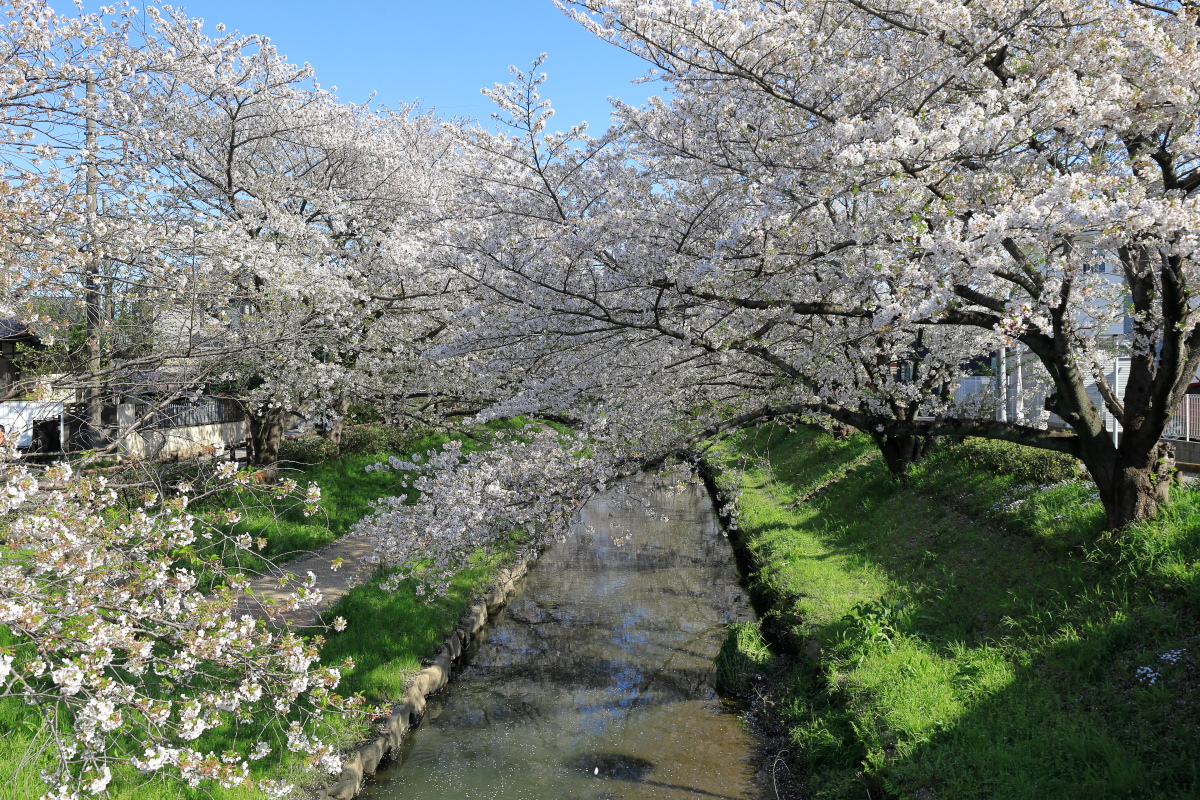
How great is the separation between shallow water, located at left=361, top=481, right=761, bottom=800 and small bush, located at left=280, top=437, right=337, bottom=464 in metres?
5.62

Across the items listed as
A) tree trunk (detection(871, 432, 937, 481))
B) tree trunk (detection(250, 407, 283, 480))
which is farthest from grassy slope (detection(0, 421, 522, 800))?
tree trunk (detection(871, 432, 937, 481))

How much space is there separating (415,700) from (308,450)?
928 cm

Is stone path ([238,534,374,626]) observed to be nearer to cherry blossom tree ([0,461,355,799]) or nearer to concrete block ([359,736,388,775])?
concrete block ([359,736,388,775])

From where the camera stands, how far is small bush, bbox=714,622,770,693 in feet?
26.8

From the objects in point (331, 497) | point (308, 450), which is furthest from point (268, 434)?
point (308, 450)

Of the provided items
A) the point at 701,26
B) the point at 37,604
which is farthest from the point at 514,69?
the point at 37,604

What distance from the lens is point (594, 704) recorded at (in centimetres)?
799

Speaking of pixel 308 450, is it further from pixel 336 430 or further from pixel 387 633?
pixel 387 633

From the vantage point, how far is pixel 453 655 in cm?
895

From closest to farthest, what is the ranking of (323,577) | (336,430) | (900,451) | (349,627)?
(349,627)
(323,577)
(900,451)
(336,430)

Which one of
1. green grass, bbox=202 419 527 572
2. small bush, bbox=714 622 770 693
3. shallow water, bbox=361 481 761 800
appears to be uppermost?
green grass, bbox=202 419 527 572

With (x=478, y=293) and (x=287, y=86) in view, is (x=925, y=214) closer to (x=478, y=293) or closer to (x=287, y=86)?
(x=478, y=293)

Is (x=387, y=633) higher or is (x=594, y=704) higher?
(x=387, y=633)

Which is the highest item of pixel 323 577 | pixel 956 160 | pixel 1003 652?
pixel 956 160
